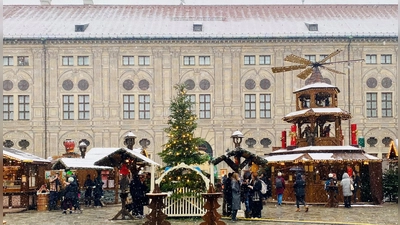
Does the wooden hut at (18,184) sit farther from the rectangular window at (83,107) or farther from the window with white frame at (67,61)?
the window with white frame at (67,61)

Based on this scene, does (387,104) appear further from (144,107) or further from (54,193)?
(54,193)

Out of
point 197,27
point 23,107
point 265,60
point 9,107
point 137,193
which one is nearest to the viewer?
point 137,193

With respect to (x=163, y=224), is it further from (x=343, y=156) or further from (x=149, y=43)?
(x=149, y=43)

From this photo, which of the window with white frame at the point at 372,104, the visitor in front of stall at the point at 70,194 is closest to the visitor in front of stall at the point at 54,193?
the visitor in front of stall at the point at 70,194

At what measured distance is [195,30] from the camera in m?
46.1

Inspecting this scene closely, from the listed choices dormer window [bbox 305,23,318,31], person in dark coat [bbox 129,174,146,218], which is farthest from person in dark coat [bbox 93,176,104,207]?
dormer window [bbox 305,23,318,31]

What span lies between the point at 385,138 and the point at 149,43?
18.5 m

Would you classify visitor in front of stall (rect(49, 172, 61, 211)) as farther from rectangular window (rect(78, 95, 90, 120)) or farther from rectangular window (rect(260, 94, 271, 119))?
rectangular window (rect(260, 94, 271, 119))

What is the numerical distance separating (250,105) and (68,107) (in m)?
13.4

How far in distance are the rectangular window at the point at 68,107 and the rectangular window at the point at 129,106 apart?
3.88 metres

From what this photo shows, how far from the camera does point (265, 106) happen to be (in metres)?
45.5

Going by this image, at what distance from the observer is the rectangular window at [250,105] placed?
1789 inches

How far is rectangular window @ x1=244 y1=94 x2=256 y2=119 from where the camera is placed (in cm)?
4545

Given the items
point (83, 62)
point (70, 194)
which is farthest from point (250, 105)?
point (70, 194)
